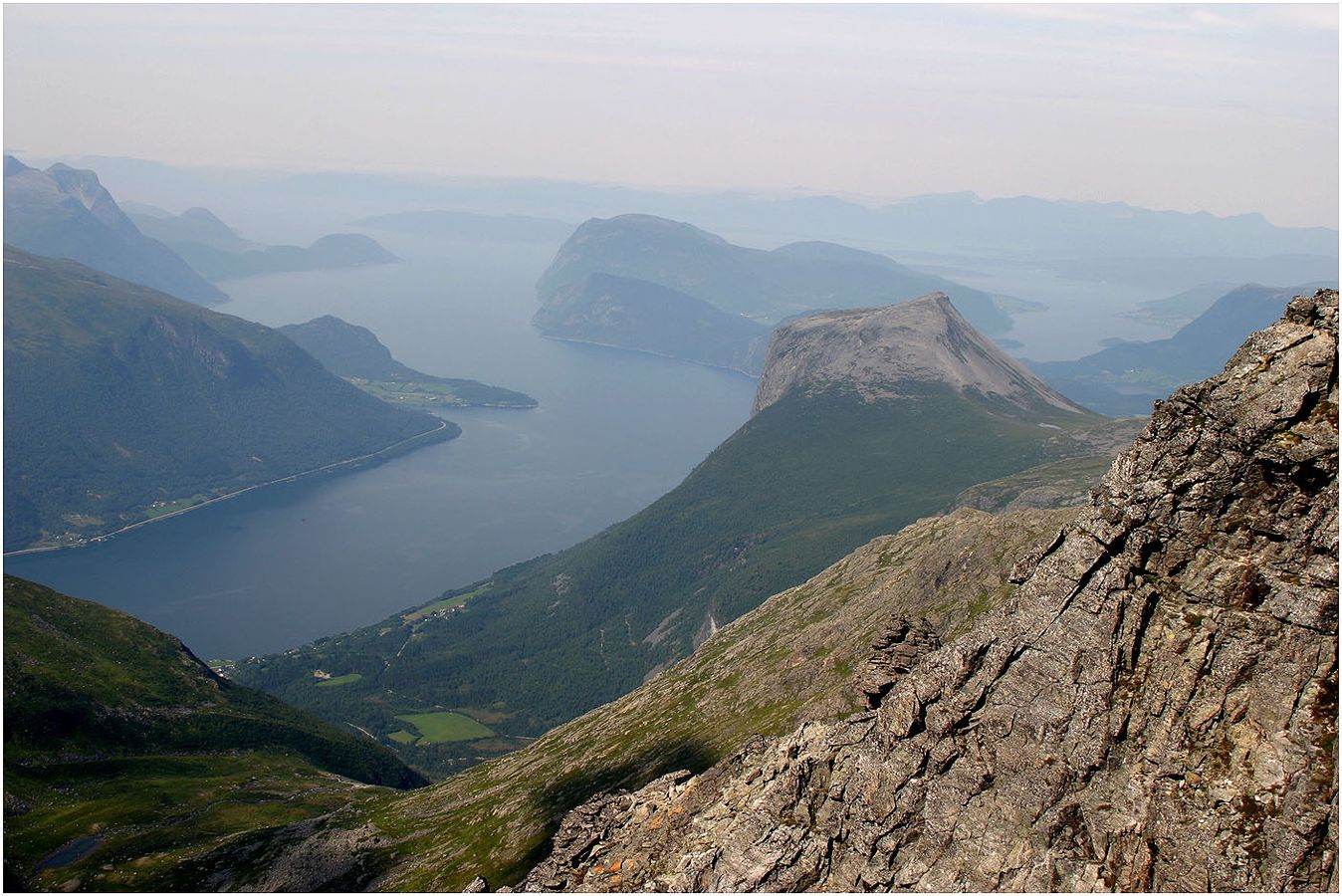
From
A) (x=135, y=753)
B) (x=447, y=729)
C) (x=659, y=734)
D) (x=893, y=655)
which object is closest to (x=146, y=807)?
(x=135, y=753)

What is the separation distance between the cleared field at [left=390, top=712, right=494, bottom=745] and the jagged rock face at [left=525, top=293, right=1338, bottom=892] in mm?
152981

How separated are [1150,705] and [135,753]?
4929 inches

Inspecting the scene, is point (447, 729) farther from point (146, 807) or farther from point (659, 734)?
point (659, 734)

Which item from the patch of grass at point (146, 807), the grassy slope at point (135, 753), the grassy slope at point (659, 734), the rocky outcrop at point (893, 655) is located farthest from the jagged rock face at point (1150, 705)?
the grassy slope at point (135, 753)

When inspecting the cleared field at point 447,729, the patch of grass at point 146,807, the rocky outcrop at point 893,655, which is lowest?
the cleared field at point 447,729

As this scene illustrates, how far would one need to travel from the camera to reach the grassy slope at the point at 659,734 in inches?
3211

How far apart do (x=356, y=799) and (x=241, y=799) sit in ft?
44.2

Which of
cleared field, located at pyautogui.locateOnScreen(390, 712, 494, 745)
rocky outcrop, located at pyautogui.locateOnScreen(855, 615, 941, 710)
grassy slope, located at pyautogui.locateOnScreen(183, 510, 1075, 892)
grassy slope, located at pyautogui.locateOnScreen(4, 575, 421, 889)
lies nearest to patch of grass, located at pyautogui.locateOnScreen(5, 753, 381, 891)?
grassy slope, located at pyautogui.locateOnScreen(4, 575, 421, 889)

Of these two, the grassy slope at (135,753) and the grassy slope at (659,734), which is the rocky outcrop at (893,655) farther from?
the grassy slope at (135,753)

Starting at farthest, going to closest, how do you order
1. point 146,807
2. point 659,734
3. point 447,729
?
point 447,729 → point 146,807 → point 659,734

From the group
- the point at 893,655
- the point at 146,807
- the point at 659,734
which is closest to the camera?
the point at 893,655

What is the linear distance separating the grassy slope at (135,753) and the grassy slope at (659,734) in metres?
11.7

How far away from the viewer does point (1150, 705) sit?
121ft

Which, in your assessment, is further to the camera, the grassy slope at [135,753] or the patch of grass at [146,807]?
the grassy slope at [135,753]
